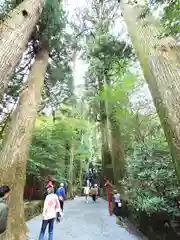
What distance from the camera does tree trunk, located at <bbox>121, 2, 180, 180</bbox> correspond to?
14.2 ft

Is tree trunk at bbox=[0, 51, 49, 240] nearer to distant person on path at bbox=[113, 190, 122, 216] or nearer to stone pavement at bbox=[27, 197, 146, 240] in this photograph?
stone pavement at bbox=[27, 197, 146, 240]

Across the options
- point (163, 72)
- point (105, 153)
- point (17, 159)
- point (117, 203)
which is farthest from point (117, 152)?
point (163, 72)

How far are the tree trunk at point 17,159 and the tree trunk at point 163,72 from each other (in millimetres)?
3505

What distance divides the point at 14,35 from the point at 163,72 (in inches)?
149

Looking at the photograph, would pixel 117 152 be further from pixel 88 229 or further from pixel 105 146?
pixel 88 229

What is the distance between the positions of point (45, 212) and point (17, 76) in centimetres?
561

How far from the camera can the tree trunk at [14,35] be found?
6.28 metres

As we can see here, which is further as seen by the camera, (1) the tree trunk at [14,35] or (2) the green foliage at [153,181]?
(2) the green foliage at [153,181]

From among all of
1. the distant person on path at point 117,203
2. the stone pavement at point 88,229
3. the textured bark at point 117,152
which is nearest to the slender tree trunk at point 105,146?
the textured bark at point 117,152

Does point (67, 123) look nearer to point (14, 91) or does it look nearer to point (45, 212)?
point (14, 91)

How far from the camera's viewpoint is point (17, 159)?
7.08 meters

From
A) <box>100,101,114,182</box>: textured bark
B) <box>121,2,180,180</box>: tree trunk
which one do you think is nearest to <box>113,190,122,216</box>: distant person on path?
<box>100,101,114,182</box>: textured bark

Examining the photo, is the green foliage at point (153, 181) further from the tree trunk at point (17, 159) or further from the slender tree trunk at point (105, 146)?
the slender tree trunk at point (105, 146)

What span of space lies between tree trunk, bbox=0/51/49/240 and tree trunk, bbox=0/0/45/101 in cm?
159
